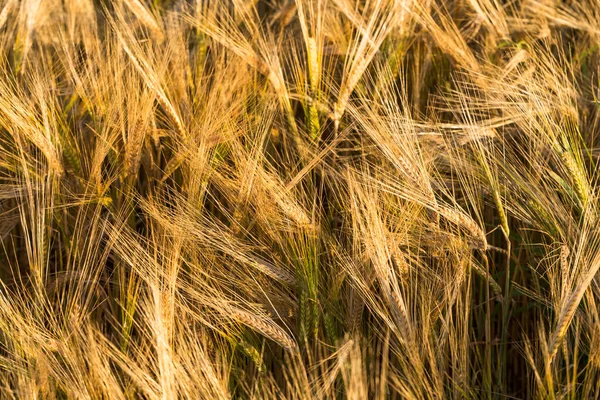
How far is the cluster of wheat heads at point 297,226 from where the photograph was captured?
105 cm

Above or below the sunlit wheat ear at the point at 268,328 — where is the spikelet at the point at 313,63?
above

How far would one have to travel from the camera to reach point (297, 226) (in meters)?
1.12

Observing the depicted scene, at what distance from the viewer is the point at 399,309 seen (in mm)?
1034

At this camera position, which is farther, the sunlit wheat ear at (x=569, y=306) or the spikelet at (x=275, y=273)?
the spikelet at (x=275, y=273)

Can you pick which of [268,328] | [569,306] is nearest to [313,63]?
[268,328]

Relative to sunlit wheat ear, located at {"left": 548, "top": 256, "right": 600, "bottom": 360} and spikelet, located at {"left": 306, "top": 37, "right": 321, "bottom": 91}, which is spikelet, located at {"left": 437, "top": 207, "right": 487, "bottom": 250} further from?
spikelet, located at {"left": 306, "top": 37, "right": 321, "bottom": 91}

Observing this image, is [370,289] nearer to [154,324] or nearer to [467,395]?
[467,395]

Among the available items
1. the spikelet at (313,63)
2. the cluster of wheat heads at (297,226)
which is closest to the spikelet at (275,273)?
the cluster of wheat heads at (297,226)

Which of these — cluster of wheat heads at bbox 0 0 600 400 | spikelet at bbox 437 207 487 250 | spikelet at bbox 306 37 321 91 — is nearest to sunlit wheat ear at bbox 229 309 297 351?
cluster of wheat heads at bbox 0 0 600 400

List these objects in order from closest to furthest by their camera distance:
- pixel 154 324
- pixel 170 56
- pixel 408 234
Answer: pixel 154 324
pixel 408 234
pixel 170 56

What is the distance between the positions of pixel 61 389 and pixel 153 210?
30 centimetres

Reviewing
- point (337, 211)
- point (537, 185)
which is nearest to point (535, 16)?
point (537, 185)

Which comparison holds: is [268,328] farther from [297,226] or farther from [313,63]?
[313,63]

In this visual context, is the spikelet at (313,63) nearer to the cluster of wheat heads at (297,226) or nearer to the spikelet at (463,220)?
the cluster of wheat heads at (297,226)
